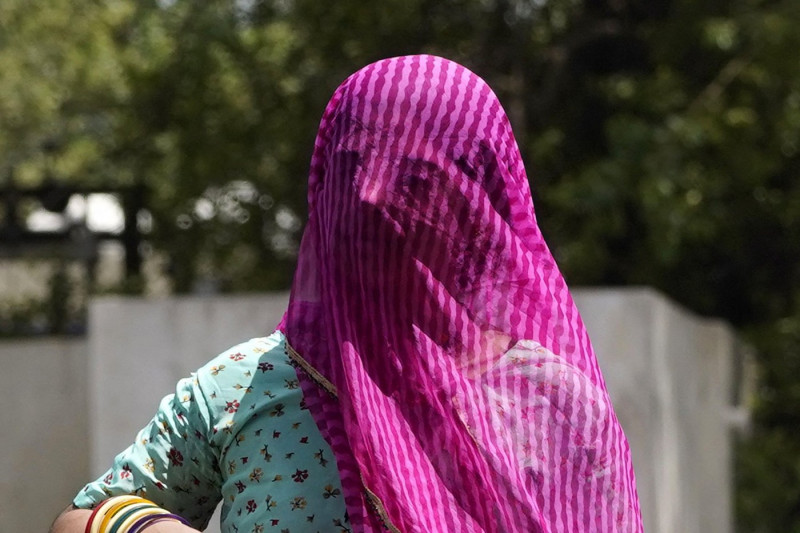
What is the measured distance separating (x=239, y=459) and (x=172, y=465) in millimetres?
73

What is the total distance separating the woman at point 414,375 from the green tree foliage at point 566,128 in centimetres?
445

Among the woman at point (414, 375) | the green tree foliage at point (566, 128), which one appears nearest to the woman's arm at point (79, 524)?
the woman at point (414, 375)

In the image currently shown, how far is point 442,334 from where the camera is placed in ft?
4.46

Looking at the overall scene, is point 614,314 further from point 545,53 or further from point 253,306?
point 545,53

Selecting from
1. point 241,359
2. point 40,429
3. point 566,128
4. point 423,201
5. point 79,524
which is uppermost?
point 566,128

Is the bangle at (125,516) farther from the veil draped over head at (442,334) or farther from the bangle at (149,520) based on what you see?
the veil draped over head at (442,334)

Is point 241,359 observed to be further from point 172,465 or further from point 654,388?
point 654,388

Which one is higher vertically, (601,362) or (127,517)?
(127,517)

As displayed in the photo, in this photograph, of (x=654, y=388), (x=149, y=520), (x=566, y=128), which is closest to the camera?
(x=149, y=520)

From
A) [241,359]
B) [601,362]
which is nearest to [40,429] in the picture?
[601,362]

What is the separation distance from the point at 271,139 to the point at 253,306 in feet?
7.22

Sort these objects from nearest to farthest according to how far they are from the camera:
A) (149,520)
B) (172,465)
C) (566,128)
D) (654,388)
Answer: (149,520)
(172,465)
(654,388)
(566,128)

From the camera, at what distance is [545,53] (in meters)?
7.01

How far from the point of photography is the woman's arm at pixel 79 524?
1312 mm
